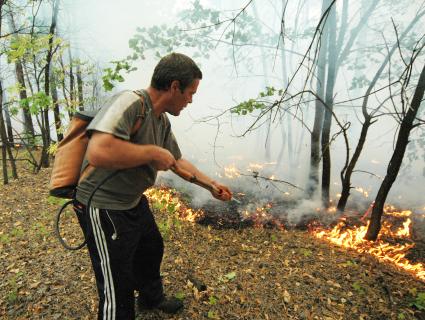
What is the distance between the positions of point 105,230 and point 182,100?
124 centimetres

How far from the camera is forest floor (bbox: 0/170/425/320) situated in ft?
11.9

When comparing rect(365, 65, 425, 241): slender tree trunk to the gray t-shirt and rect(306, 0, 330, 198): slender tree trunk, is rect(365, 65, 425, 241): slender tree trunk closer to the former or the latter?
rect(306, 0, 330, 198): slender tree trunk

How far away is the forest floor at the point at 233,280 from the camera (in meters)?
3.61

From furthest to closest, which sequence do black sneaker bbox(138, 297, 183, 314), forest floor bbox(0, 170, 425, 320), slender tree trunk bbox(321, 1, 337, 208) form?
1. slender tree trunk bbox(321, 1, 337, 208)
2. forest floor bbox(0, 170, 425, 320)
3. black sneaker bbox(138, 297, 183, 314)

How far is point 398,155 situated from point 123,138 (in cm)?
475

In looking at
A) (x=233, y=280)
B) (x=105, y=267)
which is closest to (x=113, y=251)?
(x=105, y=267)

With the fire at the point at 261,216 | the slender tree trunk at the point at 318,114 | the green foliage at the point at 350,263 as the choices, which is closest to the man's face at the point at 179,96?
the green foliage at the point at 350,263

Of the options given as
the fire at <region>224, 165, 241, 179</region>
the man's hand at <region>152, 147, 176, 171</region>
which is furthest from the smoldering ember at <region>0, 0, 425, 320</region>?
the fire at <region>224, 165, 241, 179</region>

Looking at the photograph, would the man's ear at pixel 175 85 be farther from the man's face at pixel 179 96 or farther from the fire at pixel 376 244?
the fire at pixel 376 244

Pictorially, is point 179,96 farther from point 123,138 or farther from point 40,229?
point 40,229

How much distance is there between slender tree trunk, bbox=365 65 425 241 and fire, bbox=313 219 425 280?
21 centimetres

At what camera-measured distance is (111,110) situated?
2.10 metres

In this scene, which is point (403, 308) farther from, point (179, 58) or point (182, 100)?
point (179, 58)

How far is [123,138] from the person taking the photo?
6.76 feet
